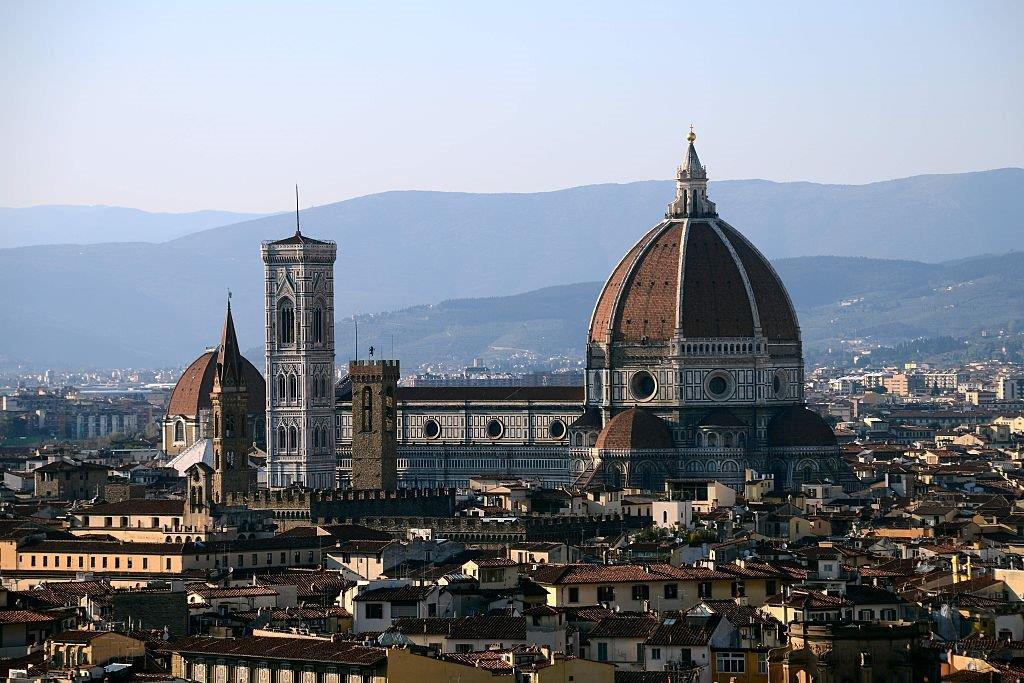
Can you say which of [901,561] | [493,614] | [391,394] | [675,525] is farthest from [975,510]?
[493,614]

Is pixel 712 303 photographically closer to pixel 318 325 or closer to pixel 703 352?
pixel 703 352

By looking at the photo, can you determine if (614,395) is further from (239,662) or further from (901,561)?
(239,662)

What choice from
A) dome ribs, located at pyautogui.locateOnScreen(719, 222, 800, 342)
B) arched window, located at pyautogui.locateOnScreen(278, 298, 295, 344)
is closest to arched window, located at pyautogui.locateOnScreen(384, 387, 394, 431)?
arched window, located at pyautogui.locateOnScreen(278, 298, 295, 344)

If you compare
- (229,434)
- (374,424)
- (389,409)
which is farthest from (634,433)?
(229,434)

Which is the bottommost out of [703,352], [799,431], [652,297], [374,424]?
[799,431]

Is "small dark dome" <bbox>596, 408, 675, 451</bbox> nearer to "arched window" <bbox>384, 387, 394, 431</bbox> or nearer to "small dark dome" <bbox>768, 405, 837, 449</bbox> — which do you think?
"small dark dome" <bbox>768, 405, 837, 449</bbox>

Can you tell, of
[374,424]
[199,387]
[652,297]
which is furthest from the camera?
[199,387]

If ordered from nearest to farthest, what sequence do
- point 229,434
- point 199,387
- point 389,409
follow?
1. point 229,434
2. point 389,409
3. point 199,387
